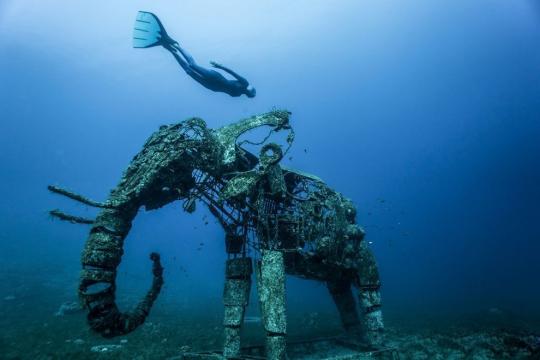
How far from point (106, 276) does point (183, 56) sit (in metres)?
9.48

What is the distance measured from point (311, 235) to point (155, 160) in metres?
4.70

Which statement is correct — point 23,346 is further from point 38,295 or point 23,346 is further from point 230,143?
point 38,295

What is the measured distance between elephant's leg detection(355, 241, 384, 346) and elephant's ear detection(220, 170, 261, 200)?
452 cm

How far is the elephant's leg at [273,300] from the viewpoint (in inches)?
263

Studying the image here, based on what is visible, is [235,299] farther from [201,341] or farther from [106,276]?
[201,341]

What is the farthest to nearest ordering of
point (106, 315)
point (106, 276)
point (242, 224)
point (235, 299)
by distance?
point (242, 224) < point (235, 299) < point (106, 276) < point (106, 315)

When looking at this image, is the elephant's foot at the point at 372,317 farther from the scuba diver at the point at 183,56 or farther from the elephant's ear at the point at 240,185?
the scuba diver at the point at 183,56

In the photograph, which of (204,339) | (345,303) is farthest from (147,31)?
(204,339)

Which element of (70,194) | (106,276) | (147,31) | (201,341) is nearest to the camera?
(106,276)

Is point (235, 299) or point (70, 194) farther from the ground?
point (70, 194)

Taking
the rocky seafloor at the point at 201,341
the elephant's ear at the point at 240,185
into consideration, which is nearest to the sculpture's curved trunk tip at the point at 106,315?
the elephant's ear at the point at 240,185

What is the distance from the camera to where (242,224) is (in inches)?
336

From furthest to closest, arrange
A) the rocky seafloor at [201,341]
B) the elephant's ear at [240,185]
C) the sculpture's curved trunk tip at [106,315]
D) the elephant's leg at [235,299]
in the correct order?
the rocky seafloor at [201,341] < the elephant's leg at [235,299] < the elephant's ear at [240,185] < the sculpture's curved trunk tip at [106,315]

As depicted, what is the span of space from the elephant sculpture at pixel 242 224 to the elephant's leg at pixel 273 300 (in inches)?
0.8
